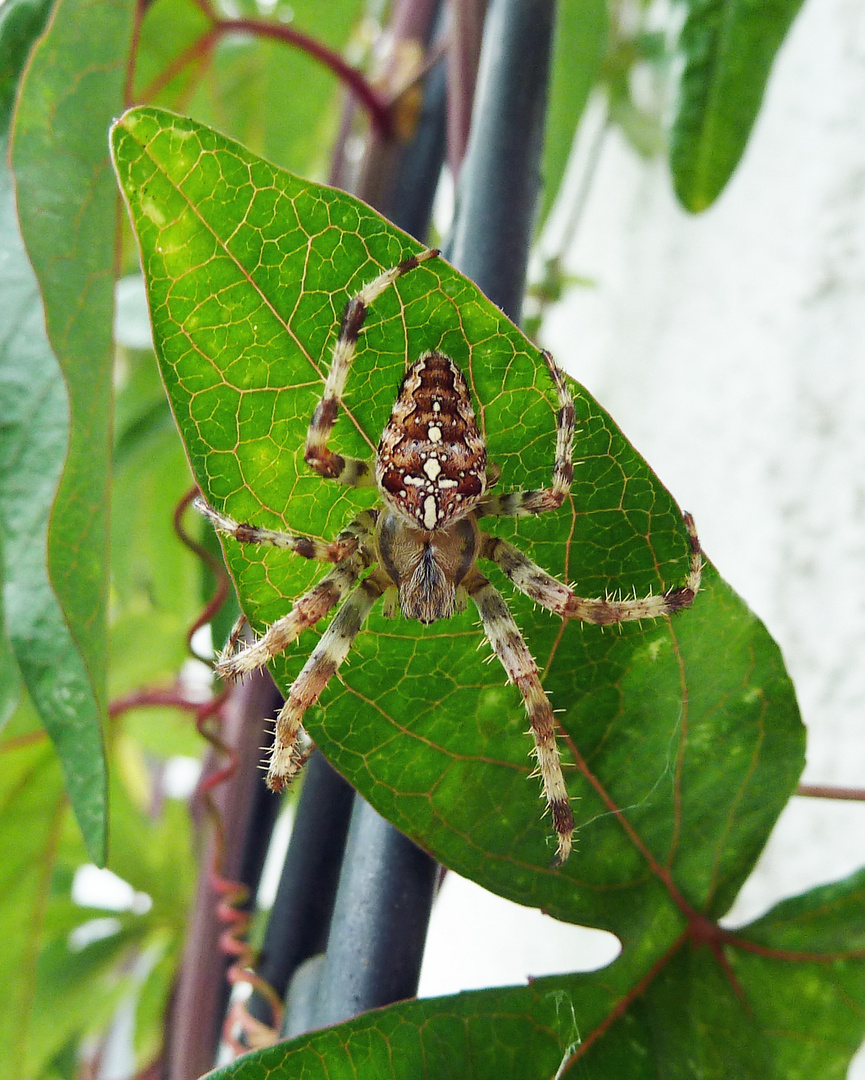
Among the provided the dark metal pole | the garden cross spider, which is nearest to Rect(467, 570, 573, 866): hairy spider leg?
the garden cross spider

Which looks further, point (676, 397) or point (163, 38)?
point (676, 397)

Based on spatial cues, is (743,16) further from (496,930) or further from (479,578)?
(496,930)

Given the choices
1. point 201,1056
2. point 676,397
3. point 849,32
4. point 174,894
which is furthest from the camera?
point 676,397

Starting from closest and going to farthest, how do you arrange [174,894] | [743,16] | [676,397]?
1. [743,16]
2. [174,894]
3. [676,397]

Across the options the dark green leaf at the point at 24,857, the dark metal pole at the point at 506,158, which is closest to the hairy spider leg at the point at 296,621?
the dark metal pole at the point at 506,158

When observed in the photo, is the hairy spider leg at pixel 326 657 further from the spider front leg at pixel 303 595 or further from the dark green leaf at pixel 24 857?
the dark green leaf at pixel 24 857

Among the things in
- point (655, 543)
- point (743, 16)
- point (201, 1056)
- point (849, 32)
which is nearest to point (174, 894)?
point (201, 1056)

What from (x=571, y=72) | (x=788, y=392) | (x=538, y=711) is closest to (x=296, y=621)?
(x=538, y=711)

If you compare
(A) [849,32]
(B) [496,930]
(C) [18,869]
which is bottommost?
(B) [496,930]
